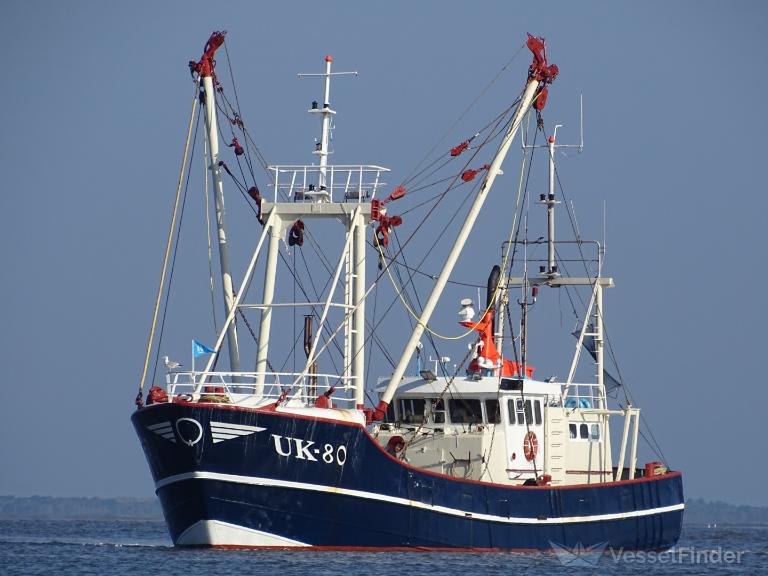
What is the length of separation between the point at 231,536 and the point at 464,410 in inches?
358

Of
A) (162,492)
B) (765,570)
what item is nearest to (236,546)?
(162,492)

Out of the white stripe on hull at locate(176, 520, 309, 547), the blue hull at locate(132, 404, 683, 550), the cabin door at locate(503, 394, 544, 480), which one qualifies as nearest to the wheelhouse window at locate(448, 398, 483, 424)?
the cabin door at locate(503, 394, 544, 480)

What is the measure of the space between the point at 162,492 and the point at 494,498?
333 inches

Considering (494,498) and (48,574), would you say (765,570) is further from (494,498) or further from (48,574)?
(48,574)

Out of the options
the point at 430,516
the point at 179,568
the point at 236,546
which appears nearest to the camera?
the point at 179,568

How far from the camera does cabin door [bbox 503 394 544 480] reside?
42312mm

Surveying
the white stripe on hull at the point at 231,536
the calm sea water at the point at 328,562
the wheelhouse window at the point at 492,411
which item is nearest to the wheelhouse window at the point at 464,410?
the wheelhouse window at the point at 492,411

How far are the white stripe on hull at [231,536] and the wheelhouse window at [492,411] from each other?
810cm

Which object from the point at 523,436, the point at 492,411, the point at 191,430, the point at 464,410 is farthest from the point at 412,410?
the point at 191,430

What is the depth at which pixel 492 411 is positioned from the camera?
4225 cm

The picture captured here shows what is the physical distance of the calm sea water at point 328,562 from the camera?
109ft

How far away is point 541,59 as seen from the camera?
143 feet

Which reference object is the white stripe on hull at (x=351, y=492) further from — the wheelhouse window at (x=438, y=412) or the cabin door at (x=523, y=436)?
the wheelhouse window at (x=438, y=412)

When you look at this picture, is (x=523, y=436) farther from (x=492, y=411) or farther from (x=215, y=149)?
(x=215, y=149)
